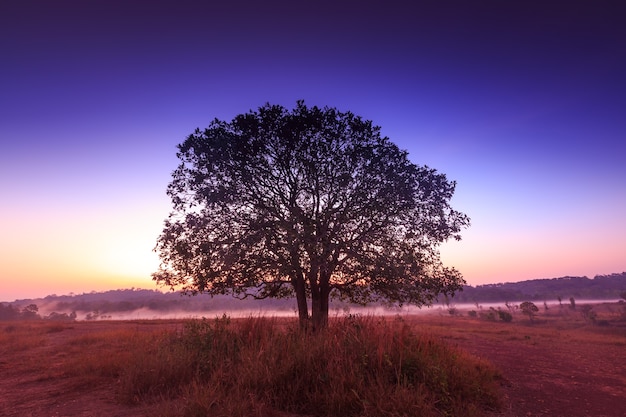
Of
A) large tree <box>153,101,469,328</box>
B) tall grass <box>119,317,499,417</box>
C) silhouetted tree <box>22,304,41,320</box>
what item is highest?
large tree <box>153,101,469,328</box>

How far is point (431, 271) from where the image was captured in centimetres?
1530

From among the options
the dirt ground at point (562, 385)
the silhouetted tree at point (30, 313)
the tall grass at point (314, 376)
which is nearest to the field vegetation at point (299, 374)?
the tall grass at point (314, 376)

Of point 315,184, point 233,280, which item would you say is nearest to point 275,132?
point 315,184

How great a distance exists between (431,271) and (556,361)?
24.6 feet

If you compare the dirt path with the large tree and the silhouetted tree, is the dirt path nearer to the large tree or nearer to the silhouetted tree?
the large tree

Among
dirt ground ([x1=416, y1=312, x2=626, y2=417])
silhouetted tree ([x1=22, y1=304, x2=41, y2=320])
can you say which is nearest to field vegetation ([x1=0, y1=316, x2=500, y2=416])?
dirt ground ([x1=416, y1=312, x2=626, y2=417])

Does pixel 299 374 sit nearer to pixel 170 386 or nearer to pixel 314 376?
pixel 314 376

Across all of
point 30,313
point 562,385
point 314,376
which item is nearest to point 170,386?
point 314,376

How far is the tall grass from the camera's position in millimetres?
6660

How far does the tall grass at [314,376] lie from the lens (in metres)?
6.66

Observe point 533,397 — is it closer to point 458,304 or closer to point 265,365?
point 265,365

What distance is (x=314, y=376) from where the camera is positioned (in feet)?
25.3

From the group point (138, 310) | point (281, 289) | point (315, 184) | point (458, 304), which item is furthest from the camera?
point (458, 304)

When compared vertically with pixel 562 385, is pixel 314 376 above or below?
above
